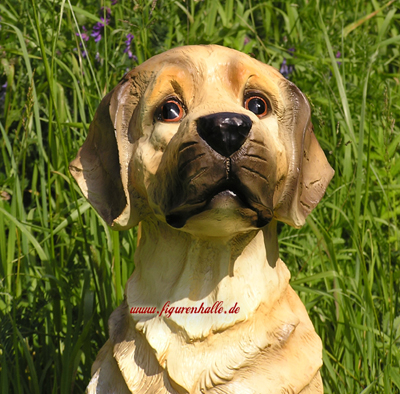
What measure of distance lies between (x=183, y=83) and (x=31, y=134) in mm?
1658

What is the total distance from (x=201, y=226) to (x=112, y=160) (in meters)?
0.31

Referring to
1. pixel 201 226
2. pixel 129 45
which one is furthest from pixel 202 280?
pixel 129 45

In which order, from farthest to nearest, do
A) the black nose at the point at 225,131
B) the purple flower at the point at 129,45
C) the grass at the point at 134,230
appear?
1. the purple flower at the point at 129,45
2. the grass at the point at 134,230
3. the black nose at the point at 225,131

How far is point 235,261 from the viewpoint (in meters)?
1.67

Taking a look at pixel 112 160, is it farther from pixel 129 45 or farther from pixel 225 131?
pixel 129 45

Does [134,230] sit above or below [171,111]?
below

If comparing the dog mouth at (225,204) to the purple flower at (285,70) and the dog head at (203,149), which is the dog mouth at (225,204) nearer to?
the dog head at (203,149)

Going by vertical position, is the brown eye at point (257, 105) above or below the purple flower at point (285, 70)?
above

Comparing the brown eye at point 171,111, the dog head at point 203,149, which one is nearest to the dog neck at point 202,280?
the dog head at point 203,149

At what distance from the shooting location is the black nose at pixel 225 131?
140cm

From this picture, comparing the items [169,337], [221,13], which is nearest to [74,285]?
[169,337]

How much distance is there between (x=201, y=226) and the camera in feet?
4.99

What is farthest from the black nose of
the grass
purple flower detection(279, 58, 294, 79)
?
purple flower detection(279, 58, 294, 79)

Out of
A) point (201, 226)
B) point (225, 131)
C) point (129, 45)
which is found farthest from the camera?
point (129, 45)
